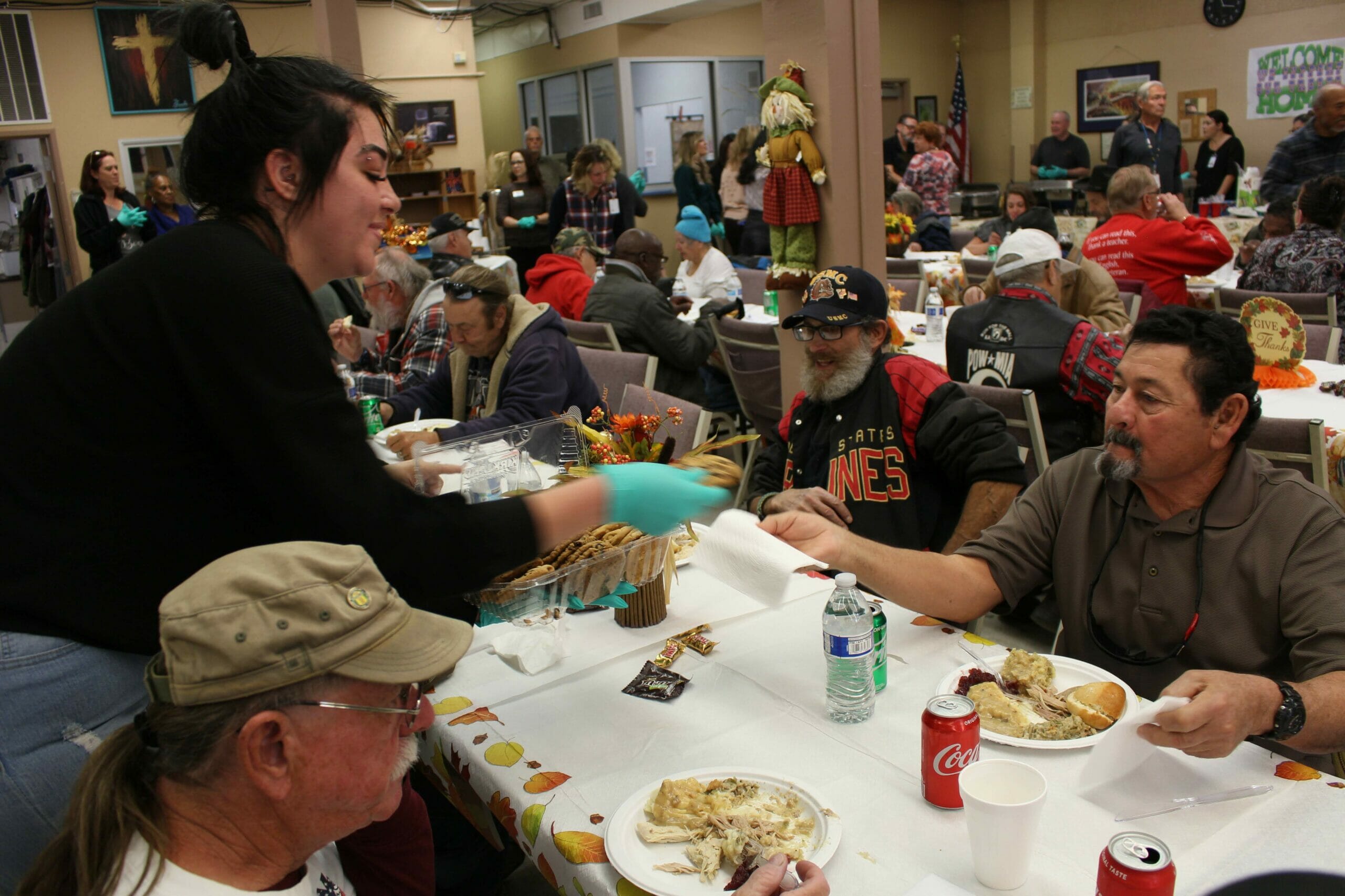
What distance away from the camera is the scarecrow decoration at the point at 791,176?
4195mm

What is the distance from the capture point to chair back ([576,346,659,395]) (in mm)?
3963

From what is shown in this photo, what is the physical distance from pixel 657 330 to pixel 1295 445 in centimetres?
300

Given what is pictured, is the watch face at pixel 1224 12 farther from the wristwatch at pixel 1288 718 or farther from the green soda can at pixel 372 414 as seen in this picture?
the wristwatch at pixel 1288 718

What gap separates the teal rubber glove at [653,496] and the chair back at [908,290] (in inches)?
188

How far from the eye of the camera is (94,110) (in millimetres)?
9578

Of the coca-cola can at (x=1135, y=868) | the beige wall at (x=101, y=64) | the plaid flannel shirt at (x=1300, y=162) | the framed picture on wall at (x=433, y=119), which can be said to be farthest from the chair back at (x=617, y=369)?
the framed picture on wall at (x=433, y=119)

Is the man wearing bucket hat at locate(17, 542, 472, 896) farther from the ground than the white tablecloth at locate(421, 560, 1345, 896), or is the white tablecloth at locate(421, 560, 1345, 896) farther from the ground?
the man wearing bucket hat at locate(17, 542, 472, 896)

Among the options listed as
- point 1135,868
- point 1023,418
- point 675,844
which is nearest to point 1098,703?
point 1135,868

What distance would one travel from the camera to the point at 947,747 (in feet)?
4.56

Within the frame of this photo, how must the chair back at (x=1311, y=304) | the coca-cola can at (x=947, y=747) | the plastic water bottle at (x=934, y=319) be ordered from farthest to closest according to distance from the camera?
1. the plastic water bottle at (x=934, y=319)
2. the chair back at (x=1311, y=304)
3. the coca-cola can at (x=947, y=747)

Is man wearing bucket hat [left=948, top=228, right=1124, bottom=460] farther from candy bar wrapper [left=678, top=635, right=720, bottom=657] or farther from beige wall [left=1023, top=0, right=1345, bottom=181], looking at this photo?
beige wall [left=1023, top=0, right=1345, bottom=181]

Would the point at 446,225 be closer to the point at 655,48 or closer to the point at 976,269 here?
the point at 976,269

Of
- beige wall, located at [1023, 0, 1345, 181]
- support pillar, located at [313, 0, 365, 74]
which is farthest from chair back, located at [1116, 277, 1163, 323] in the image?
beige wall, located at [1023, 0, 1345, 181]

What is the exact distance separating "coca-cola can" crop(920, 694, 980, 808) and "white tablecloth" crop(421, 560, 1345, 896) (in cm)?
3
